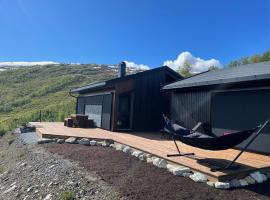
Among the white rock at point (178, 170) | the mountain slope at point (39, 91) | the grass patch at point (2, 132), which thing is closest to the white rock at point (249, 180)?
the white rock at point (178, 170)

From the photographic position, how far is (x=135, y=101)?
1273 centimetres

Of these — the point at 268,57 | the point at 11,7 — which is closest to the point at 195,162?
the point at 11,7

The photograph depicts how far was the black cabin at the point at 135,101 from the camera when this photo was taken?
Answer: 12.3 m

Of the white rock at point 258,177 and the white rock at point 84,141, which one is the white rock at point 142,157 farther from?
the white rock at point 84,141

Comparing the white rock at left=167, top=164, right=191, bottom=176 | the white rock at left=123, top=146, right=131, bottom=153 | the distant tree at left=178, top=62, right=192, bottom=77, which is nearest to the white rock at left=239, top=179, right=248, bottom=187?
the white rock at left=167, top=164, right=191, bottom=176

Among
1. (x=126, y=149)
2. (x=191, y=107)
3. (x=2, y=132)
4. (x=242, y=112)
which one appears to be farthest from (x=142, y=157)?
(x=2, y=132)

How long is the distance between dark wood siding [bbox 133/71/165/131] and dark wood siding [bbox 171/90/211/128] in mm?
1838

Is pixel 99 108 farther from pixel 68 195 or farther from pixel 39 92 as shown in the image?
pixel 39 92

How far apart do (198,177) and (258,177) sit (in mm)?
1142

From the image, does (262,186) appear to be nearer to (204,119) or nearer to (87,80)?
(204,119)

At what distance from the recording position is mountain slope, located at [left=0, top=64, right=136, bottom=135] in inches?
933

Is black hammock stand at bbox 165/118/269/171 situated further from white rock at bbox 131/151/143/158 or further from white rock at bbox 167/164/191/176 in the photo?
white rock at bbox 131/151/143/158

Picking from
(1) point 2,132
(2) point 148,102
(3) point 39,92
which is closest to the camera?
(2) point 148,102

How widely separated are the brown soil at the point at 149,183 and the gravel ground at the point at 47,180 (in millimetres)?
233
